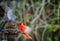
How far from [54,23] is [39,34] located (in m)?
0.21

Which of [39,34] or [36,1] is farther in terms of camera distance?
[36,1]

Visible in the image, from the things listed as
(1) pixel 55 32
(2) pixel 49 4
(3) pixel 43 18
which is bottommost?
(1) pixel 55 32

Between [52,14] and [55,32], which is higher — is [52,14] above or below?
above

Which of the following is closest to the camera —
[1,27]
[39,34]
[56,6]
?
[1,27]

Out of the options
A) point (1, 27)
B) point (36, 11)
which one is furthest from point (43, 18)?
point (1, 27)

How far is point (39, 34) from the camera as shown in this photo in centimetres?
211

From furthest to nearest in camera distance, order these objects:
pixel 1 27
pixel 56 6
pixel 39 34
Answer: pixel 56 6 → pixel 39 34 → pixel 1 27

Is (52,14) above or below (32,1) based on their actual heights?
below

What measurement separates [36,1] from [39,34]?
390 mm

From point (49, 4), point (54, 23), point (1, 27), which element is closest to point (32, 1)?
point (49, 4)

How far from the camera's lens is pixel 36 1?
2252 millimetres

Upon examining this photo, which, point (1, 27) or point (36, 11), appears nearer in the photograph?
point (1, 27)

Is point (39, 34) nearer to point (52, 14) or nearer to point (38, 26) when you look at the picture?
point (38, 26)

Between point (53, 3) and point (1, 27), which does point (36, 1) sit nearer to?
point (53, 3)
